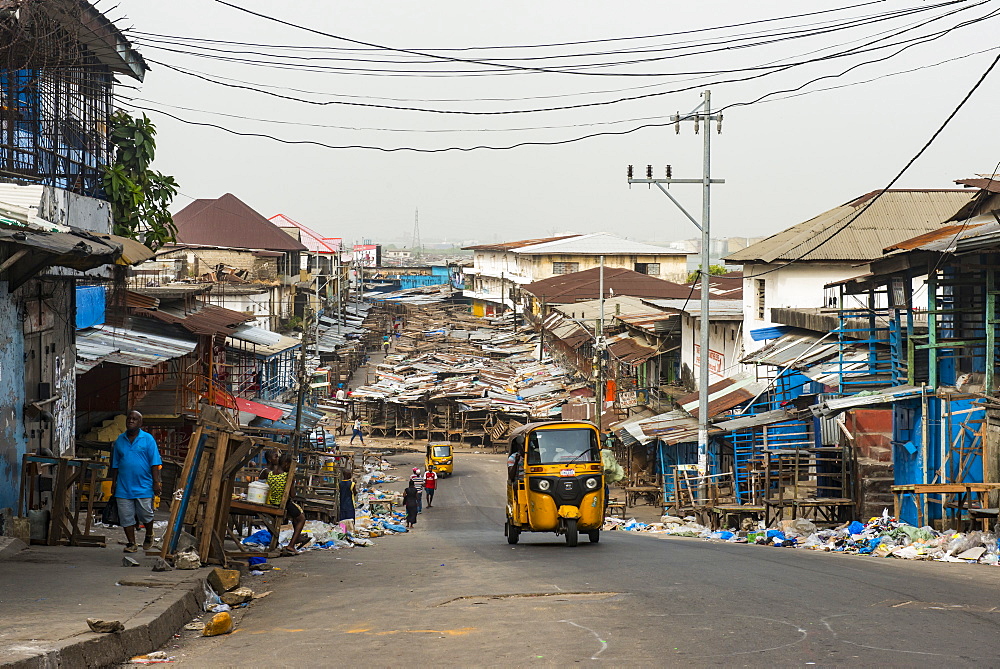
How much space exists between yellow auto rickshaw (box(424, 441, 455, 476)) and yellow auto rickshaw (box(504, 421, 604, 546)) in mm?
28226

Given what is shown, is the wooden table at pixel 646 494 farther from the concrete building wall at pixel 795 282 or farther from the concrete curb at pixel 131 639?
the concrete curb at pixel 131 639

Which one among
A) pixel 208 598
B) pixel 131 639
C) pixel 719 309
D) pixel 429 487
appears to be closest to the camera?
pixel 131 639

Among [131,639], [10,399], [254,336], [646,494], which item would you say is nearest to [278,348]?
[254,336]

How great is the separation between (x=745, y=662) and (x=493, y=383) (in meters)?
48.6

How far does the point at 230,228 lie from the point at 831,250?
50.3m

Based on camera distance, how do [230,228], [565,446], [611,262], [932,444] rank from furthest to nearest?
[611,262], [230,228], [932,444], [565,446]

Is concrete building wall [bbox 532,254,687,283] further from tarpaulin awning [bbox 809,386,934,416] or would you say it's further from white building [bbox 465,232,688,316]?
tarpaulin awning [bbox 809,386,934,416]

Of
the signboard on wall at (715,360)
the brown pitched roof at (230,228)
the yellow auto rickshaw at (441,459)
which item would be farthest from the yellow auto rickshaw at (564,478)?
the brown pitched roof at (230,228)

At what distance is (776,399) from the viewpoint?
28516 mm

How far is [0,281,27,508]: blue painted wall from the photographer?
12234 mm

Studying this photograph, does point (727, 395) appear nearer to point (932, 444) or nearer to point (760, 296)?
point (760, 296)

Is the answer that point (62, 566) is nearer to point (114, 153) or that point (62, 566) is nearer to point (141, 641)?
point (141, 641)

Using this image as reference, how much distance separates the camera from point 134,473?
1082 centimetres

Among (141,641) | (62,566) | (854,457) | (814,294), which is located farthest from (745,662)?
(814,294)
